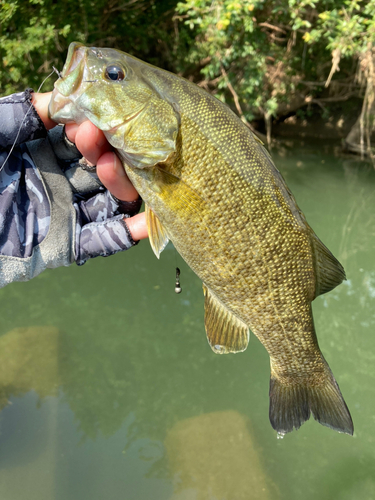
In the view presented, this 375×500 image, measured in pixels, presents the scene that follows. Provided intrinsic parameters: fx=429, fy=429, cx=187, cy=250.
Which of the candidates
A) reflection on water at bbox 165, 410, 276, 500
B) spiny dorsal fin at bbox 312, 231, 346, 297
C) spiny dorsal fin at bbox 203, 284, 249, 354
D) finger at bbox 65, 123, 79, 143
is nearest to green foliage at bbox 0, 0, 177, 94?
finger at bbox 65, 123, 79, 143

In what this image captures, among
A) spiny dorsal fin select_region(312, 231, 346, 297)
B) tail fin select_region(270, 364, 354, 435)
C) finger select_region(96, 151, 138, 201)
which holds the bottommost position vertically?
tail fin select_region(270, 364, 354, 435)

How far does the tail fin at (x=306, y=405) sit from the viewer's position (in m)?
2.14

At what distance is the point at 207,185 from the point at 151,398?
9.43 ft

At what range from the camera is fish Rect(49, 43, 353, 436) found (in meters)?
1.77

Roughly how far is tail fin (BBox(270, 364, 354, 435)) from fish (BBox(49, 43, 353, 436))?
0.32 m

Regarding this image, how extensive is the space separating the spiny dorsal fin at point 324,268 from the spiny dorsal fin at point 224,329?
0.42 metres

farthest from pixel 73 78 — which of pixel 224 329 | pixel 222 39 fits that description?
pixel 222 39

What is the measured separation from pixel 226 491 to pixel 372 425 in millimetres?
1480

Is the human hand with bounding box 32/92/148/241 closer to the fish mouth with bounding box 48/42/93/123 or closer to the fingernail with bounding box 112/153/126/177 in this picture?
the fingernail with bounding box 112/153/126/177

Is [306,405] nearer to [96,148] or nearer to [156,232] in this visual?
[156,232]

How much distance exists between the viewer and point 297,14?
6.81 metres

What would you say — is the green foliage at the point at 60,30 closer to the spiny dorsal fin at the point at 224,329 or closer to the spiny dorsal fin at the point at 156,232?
the spiny dorsal fin at the point at 156,232

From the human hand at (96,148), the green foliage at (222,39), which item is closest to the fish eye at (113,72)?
the human hand at (96,148)

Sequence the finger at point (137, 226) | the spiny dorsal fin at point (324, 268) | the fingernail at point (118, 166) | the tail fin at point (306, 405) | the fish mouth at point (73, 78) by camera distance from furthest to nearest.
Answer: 1. the finger at point (137, 226)
2. the tail fin at point (306, 405)
3. the spiny dorsal fin at point (324, 268)
4. the fingernail at point (118, 166)
5. the fish mouth at point (73, 78)
